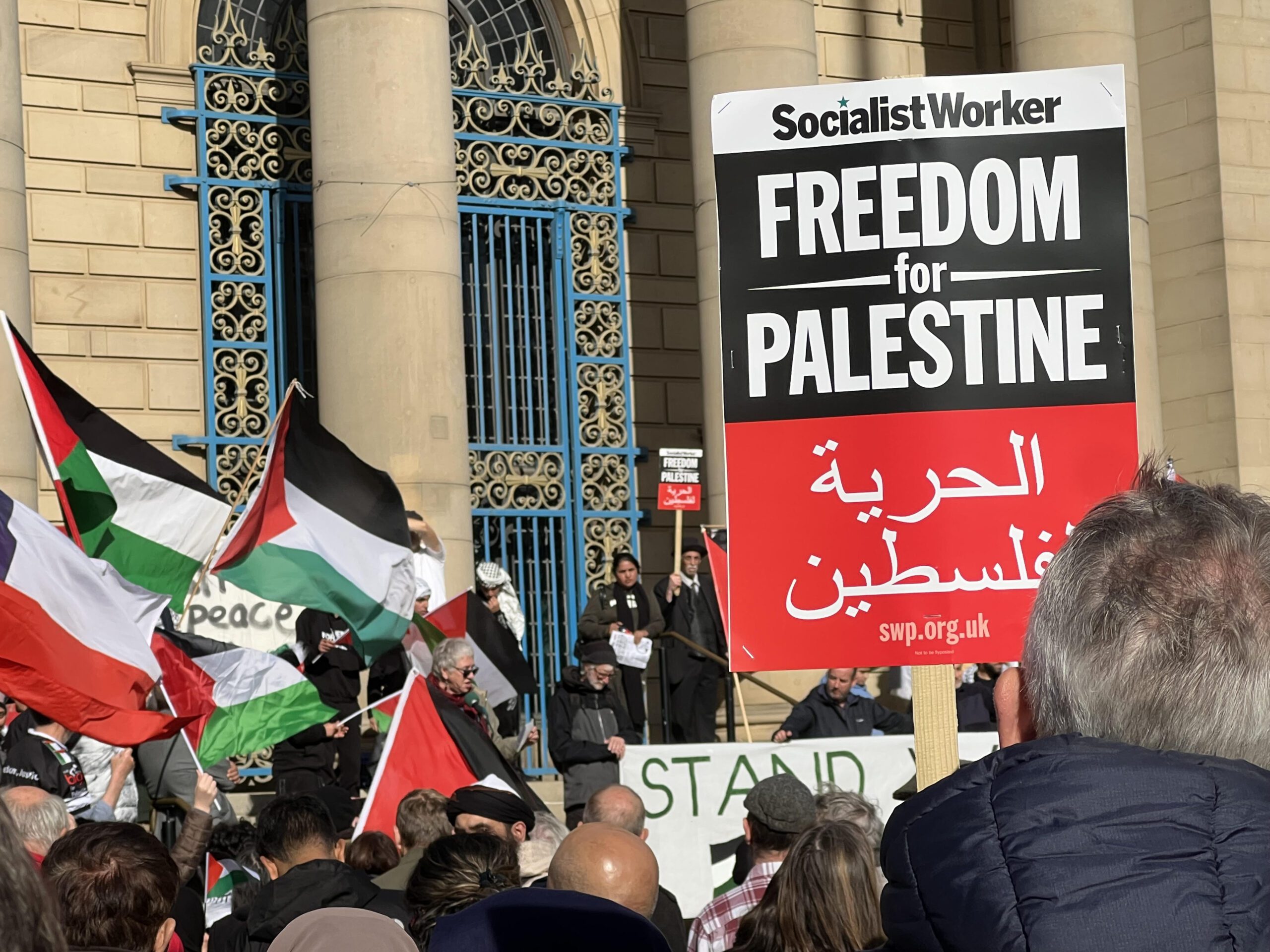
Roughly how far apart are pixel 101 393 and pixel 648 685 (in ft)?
17.7

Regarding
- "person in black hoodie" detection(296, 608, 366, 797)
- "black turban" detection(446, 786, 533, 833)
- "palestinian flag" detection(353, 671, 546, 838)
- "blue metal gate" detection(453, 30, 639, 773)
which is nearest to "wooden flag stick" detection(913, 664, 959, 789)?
"black turban" detection(446, 786, 533, 833)

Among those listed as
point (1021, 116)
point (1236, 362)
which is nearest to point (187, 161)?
point (1236, 362)

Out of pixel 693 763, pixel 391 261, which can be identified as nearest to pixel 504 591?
pixel 391 261

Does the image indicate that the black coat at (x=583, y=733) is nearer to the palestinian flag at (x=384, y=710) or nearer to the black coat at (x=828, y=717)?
the black coat at (x=828, y=717)

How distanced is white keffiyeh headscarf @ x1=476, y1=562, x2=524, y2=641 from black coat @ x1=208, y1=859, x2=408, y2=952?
7903 millimetres

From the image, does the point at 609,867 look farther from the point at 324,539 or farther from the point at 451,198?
the point at 451,198

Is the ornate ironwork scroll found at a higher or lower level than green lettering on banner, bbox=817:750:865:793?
higher

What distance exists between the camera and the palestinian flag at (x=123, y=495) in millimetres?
8984

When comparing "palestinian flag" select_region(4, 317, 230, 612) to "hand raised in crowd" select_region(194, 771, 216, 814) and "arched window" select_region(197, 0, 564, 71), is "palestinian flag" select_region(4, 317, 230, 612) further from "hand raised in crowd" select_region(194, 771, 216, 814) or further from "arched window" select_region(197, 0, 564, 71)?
"arched window" select_region(197, 0, 564, 71)

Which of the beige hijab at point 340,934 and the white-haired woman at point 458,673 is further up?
the beige hijab at point 340,934

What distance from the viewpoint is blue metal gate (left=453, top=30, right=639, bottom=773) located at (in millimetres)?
16953

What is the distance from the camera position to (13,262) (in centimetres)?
1252

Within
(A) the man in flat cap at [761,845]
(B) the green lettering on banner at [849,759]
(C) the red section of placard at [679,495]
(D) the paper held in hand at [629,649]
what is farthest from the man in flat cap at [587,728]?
(A) the man in flat cap at [761,845]

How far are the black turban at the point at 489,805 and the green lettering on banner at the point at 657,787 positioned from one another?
3.35 m
